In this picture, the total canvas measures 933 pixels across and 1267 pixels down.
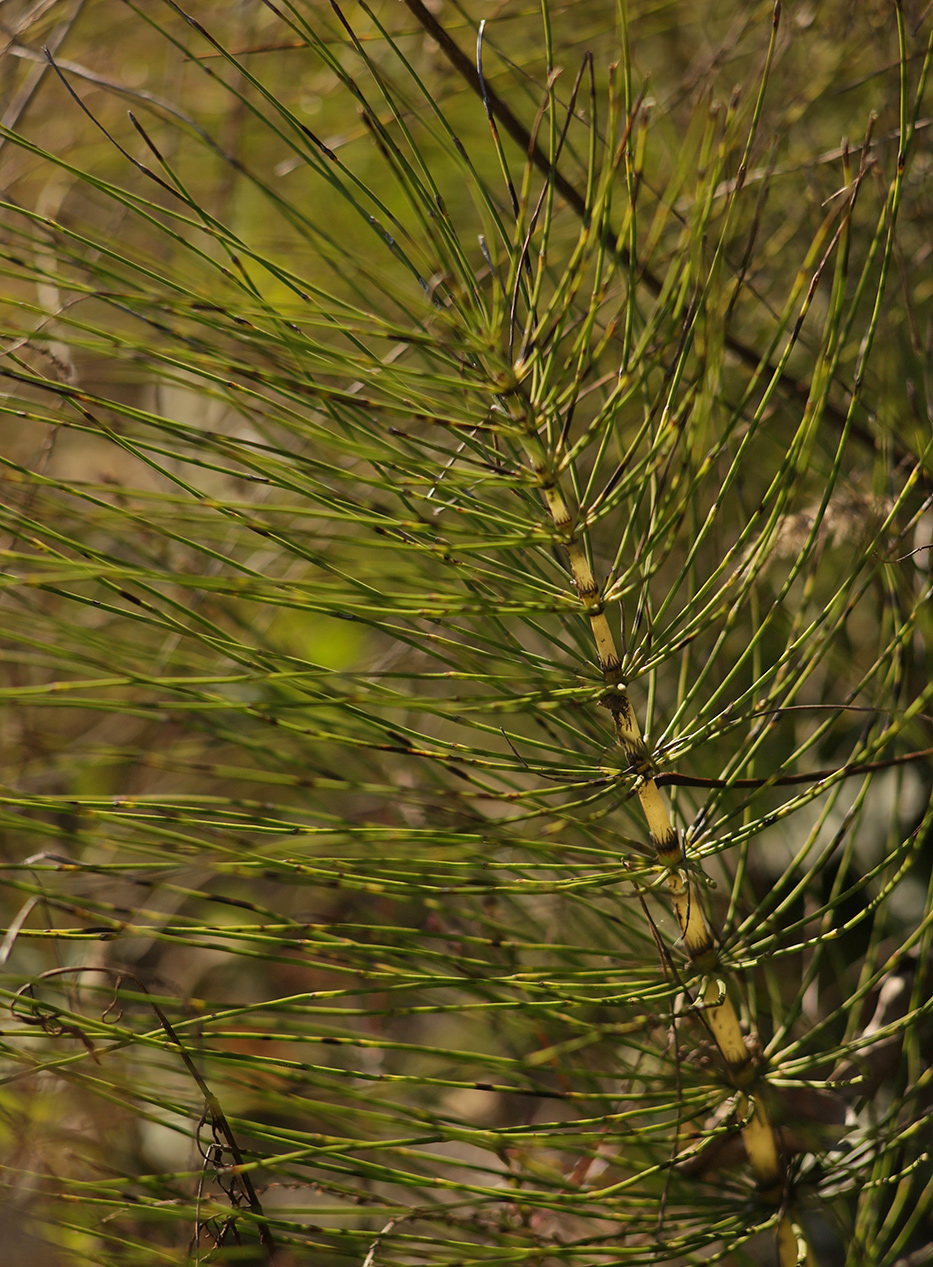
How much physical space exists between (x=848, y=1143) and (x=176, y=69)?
1739 millimetres

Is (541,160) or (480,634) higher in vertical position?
(541,160)

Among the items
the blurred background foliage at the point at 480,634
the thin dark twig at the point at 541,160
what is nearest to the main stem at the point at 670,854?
the blurred background foliage at the point at 480,634

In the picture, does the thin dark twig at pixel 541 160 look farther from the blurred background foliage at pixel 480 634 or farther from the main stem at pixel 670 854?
the main stem at pixel 670 854

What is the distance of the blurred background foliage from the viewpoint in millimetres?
522

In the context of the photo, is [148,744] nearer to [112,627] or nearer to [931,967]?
[112,627]

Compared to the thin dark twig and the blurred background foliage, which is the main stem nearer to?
the blurred background foliage

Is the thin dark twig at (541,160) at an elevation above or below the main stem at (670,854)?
above

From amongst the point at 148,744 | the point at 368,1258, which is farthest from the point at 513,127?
the point at 148,744

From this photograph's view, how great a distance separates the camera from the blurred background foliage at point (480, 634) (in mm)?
522

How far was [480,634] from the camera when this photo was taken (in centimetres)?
59

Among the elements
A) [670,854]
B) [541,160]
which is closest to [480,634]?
[670,854]

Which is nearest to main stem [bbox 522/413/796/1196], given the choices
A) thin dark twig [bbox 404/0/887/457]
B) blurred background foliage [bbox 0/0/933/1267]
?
blurred background foliage [bbox 0/0/933/1267]

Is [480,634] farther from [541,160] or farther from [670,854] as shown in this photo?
[541,160]

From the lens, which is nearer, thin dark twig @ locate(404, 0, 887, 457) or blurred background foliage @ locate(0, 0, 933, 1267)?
blurred background foliage @ locate(0, 0, 933, 1267)
